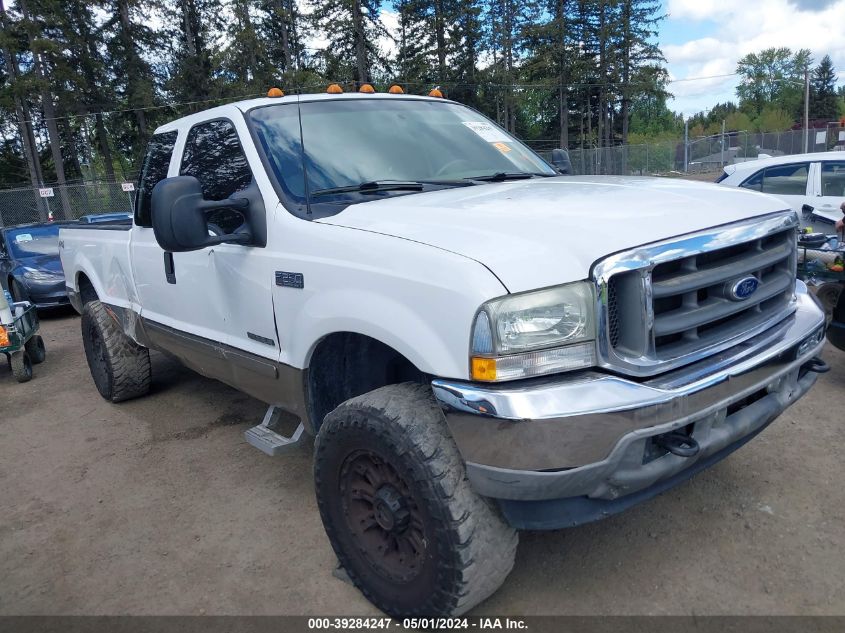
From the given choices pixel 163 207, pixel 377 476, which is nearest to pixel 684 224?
pixel 377 476

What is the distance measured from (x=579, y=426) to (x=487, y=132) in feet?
7.98

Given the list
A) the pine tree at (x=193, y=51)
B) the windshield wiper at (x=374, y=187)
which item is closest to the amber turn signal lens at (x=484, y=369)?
the windshield wiper at (x=374, y=187)

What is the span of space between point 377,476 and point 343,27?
A: 36803 millimetres

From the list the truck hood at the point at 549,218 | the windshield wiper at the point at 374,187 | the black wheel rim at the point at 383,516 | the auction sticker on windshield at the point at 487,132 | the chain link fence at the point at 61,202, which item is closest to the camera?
the truck hood at the point at 549,218

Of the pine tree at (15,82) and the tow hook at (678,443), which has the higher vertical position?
the pine tree at (15,82)

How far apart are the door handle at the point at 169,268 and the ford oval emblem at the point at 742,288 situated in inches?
118

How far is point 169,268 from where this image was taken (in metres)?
3.89

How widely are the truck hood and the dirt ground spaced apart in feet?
4.77

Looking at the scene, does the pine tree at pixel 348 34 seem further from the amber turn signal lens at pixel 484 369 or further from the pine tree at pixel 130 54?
the amber turn signal lens at pixel 484 369

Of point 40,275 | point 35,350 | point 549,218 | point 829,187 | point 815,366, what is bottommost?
point 35,350

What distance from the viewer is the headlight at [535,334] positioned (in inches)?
78.9

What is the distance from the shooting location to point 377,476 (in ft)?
8.07

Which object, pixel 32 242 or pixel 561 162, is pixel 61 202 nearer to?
pixel 32 242

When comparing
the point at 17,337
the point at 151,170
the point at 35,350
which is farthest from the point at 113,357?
the point at 35,350
